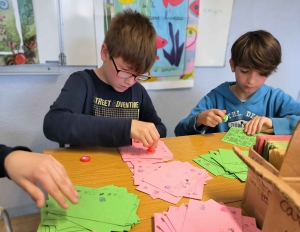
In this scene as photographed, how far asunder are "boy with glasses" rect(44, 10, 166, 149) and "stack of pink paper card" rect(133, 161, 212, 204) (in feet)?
0.31

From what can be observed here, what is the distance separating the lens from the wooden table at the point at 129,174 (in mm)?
576

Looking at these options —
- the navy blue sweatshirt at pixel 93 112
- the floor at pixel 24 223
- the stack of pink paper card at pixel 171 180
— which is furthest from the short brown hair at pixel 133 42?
the floor at pixel 24 223

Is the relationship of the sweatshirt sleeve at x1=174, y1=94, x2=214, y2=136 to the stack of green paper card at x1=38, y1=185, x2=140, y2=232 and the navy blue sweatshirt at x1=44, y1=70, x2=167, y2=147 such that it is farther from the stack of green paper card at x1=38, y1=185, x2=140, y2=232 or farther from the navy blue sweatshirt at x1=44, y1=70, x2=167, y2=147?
the stack of green paper card at x1=38, y1=185, x2=140, y2=232

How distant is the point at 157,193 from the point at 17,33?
1065 mm

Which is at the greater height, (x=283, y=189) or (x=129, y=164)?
(x=283, y=189)

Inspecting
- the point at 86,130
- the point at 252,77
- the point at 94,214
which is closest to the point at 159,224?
the point at 94,214

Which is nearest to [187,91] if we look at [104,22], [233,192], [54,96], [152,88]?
[152,88]

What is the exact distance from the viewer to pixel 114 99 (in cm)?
105

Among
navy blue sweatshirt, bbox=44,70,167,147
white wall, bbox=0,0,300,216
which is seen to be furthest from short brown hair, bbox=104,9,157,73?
white wall, bbox=0,0,300,216

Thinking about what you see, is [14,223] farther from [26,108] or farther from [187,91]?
[187,91]

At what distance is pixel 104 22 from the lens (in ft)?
4.42

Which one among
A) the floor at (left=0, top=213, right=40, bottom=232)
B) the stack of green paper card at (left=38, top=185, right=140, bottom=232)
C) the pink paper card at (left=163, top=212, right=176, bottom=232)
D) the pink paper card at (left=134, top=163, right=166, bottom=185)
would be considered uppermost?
the stack of green paper card at (left=38, top=185, right=140, bottom=232)

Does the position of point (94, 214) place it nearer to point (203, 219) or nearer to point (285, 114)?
point (203, 219)

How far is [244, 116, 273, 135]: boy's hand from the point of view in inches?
39.2
